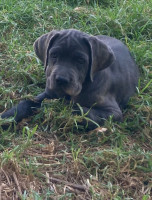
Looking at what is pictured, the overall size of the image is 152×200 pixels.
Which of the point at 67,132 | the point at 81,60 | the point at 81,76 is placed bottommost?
the point at 67,132

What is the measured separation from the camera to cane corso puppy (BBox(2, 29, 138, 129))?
4.99m

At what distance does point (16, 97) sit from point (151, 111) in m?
1.69

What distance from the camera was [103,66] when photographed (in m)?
5.27

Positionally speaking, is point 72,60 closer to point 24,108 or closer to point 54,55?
point 54,55

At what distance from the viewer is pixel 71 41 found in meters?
5.02

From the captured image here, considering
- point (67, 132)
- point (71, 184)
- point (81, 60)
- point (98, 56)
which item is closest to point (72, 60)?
point (81, 60)

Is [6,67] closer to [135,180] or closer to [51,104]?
[51,104]

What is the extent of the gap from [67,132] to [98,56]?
933 mm

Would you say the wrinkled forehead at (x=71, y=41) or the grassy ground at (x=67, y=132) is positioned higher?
the wrinkled forehead at (x=71, y=41)

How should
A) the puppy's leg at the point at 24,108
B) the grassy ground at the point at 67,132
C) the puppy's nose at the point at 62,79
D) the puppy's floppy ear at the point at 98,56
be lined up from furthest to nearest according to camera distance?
the puppy's leg at the point at 24,108
the puppy's floppy ear at the point at 98,56
the puppy's nose at the point at 62,79
the grassy ground at the point at 67,132

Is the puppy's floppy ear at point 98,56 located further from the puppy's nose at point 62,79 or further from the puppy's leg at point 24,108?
the puppy's leg at point 24,108

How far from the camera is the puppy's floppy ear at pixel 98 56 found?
16.8 feet

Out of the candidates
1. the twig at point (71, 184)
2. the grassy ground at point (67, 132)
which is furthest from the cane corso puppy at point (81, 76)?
the twig at point (71, 184)

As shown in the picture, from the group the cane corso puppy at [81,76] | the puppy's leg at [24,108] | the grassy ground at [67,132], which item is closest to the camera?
the grassy ground at [67,132]
